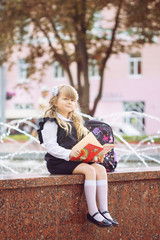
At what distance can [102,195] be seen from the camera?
3633 millimetres

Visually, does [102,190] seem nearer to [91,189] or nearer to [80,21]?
[91,189]

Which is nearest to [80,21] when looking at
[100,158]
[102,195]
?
[100,158]

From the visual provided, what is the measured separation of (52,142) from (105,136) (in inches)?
19.9

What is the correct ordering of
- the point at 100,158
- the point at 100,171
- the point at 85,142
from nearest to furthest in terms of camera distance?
the point at 85,142 < the point at 100,171 < the point at 100,158

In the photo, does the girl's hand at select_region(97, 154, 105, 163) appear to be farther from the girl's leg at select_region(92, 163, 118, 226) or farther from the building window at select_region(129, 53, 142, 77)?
the building window at select_region(129, 53, 142, 77)

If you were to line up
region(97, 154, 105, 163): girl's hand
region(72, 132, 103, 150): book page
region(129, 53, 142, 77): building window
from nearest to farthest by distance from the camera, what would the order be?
region(72, 132, 103, 150): book page, region(97, 154, 105, 163): girl's hand, region(129, 53, 142, 77): building window

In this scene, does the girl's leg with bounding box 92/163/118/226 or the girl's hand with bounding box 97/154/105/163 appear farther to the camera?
the girl's hand with bounding box 97/154/105/163

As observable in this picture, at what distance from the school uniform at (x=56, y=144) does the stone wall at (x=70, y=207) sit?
13 cm

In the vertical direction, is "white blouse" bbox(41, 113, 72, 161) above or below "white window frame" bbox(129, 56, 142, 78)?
above

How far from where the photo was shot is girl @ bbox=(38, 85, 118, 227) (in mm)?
3625

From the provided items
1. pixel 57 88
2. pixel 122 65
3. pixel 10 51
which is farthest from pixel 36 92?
pixel 57 88

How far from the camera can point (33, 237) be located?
11.6ft

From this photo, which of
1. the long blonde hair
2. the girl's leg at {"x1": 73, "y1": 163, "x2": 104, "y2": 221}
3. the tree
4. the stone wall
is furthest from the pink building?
the girl's leg at {"x1": 73, "y1": 163, "x2": 104, "y2": 221}

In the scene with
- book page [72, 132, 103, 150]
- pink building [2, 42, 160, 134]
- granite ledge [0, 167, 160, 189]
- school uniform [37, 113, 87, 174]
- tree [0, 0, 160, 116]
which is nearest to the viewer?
granite ledge [0, 167, 160, 189]
